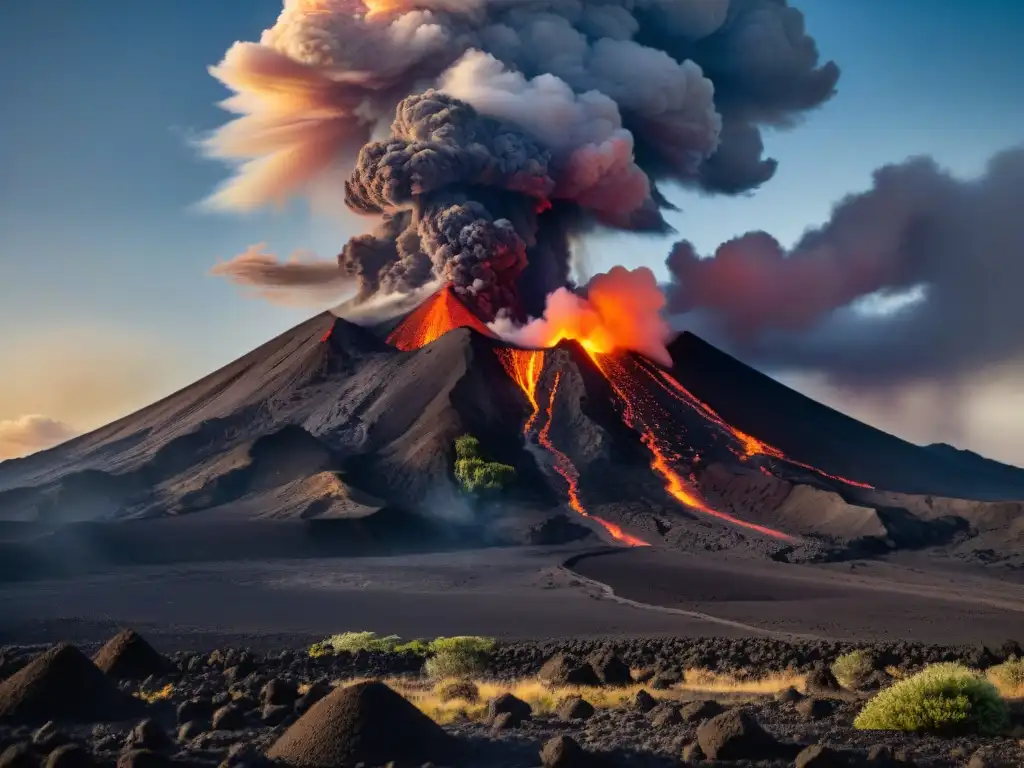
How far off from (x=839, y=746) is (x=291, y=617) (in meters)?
26.5

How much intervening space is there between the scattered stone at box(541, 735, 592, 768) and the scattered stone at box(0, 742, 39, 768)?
5.53 meters

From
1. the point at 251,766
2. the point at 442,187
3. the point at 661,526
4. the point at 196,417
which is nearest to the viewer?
the point at 251,766

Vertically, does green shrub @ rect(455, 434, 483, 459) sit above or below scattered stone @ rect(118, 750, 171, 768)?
above

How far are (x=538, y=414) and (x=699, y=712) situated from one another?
6530 cm

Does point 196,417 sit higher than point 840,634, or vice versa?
point 196,417

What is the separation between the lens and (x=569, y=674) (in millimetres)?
21875

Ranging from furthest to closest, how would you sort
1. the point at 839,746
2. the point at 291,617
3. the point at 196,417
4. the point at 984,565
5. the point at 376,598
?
the point at 196,417, the point at 984,565, the point at 376,598, the point at 291,617, the point at 839,746

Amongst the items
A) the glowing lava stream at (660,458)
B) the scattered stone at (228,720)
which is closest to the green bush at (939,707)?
the scattered stone at (228,720)

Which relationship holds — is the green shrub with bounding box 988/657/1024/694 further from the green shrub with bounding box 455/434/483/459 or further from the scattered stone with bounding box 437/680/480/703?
the green shrub with bounding box 455/434/483/459

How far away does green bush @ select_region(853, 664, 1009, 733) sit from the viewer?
14.2m

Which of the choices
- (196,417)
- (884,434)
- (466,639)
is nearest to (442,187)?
(196,417)

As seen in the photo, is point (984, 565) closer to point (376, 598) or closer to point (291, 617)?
point (376, 598)

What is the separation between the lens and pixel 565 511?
65188 mm

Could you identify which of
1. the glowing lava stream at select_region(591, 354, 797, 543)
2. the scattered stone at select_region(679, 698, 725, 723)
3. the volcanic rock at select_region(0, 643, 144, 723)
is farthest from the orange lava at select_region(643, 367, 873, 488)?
the volcanic rock at select_region(0, 643, 144, 723)
